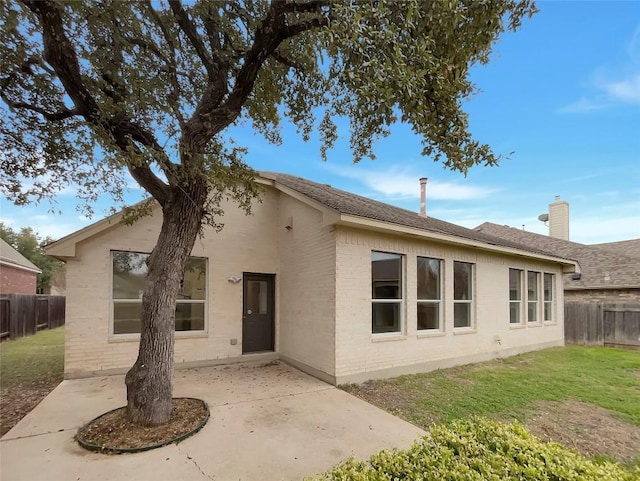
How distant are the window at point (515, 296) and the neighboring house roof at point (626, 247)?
1140cm

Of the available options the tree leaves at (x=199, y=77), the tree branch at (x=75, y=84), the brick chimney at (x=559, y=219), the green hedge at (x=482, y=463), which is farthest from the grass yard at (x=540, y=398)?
the brick chimney at (x=559, y=219)

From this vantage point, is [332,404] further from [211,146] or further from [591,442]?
[211,146]

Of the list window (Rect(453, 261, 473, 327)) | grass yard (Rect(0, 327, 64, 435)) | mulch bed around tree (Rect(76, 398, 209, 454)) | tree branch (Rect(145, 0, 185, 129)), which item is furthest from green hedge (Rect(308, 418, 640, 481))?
window (Rect(453, 261, 473, 327))

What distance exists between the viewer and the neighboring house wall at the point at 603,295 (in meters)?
13.9

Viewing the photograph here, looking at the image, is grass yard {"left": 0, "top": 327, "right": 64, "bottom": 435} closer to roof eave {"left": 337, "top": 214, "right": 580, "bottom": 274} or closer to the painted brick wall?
roof eave {"left": 337, "top": 214, "right": 580, "bottom": 274}

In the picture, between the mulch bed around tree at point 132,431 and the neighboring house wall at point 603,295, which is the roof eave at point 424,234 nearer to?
the mulch bed around tree at point 132,431

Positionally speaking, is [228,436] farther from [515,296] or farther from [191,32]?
[515,296]

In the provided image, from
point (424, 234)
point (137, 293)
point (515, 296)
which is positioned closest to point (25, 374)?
point (137, 293)

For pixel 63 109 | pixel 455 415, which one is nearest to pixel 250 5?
pixel 63 109

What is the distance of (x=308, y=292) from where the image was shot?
25.8 ft

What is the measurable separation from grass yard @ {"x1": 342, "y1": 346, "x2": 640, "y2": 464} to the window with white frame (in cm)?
324

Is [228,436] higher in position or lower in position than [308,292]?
lower

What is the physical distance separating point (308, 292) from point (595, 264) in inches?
633

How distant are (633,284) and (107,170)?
1802 cm
